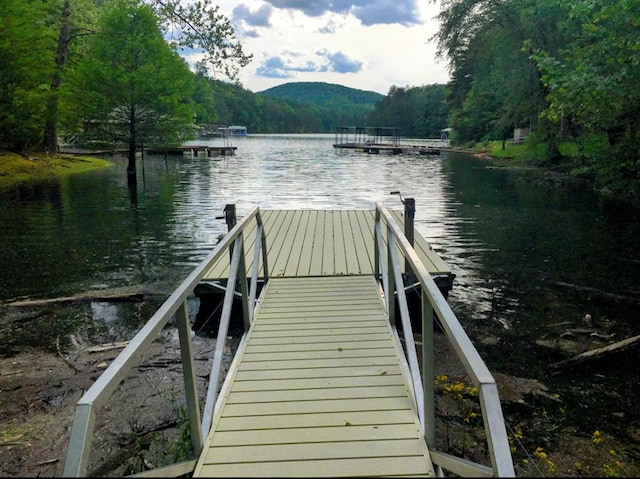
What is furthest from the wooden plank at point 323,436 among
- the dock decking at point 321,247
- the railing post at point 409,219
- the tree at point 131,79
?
the tree at point 131,79

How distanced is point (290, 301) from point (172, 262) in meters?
4.74

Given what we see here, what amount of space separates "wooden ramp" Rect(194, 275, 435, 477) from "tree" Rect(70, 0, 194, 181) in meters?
22.3

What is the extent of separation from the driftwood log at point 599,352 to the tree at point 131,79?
23.1 metres

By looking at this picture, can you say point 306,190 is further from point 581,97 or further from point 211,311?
point 211,311

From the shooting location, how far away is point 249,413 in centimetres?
328

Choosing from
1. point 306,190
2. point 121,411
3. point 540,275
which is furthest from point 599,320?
point 306,190

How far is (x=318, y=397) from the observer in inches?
137

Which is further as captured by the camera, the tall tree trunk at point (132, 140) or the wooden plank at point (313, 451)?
the tall tree trunk at point (132, 140)

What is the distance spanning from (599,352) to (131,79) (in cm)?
2372

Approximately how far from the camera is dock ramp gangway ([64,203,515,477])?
6.27ft

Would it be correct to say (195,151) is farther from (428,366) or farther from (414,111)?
(414,111)

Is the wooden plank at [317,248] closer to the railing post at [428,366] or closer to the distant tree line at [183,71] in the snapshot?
the railing post at [428,366]

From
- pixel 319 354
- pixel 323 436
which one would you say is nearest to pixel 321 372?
pixel 319 354

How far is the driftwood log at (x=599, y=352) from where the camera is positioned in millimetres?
5332
